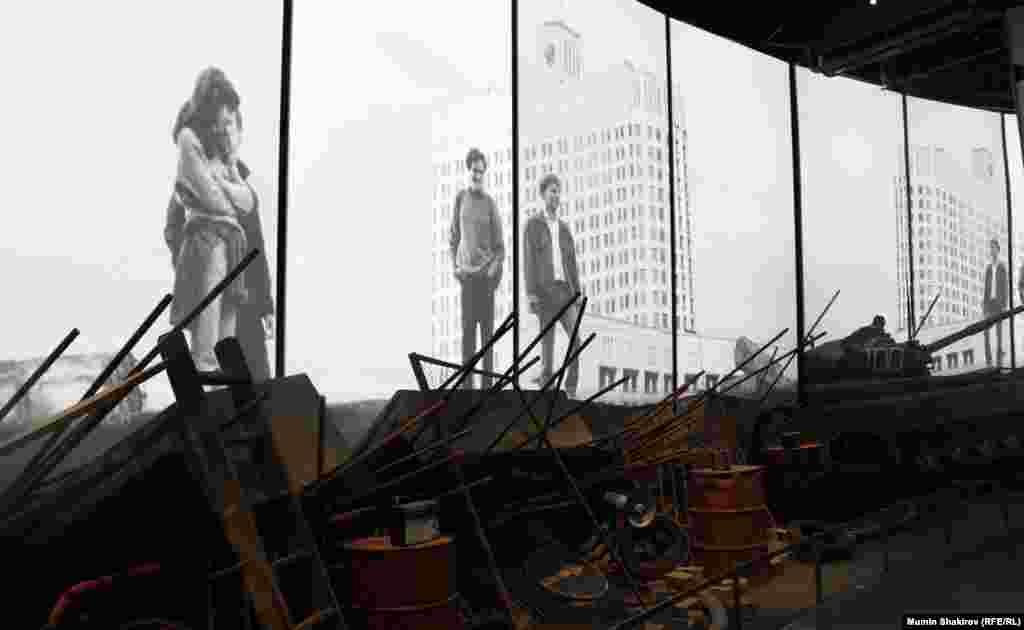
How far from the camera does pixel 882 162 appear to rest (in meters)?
10.1

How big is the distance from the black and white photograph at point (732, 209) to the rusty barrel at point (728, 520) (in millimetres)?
2522

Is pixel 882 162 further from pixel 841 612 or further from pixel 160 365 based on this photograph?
pixel 160 365

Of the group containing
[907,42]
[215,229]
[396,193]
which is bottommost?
[215,229]

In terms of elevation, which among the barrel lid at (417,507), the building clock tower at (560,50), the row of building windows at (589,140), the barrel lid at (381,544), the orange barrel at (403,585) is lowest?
the orange barrel at (403,585)

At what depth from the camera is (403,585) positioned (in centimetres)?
296

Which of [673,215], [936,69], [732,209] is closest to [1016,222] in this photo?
[936,69]

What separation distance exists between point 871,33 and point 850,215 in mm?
1970

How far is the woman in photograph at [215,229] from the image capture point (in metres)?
4.21

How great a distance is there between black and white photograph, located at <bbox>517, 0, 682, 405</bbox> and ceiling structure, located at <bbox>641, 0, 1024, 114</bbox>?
1.39m

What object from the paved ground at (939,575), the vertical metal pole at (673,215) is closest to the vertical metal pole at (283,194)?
the paved ground at (939,575)

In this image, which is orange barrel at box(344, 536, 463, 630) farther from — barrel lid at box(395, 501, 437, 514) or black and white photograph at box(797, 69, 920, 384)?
black and white photograph at box(797, 69, 920, 384)

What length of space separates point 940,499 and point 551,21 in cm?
434

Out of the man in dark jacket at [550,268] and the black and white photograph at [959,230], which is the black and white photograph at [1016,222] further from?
the man in dark jacket at [550,268]

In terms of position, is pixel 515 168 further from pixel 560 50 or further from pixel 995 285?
pixel 995 285
